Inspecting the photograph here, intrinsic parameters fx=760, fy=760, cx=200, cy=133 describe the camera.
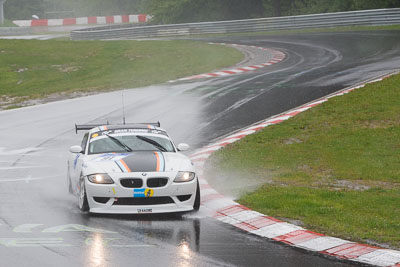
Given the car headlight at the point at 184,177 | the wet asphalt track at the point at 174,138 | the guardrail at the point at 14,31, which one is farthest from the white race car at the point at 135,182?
the guardrail at the point at 14,31

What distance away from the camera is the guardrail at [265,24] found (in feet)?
151

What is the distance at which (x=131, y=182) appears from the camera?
37.2 ft

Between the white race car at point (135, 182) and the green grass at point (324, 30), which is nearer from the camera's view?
the white race car at point (135, 182)

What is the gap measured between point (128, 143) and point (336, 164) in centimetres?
456

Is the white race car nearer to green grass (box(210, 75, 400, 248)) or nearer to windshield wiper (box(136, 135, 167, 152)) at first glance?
windshield wiper (box(136, 135, 167, 152))

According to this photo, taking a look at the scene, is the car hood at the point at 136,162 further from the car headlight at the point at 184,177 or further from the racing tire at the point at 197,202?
the racing tire at the point at 197,202

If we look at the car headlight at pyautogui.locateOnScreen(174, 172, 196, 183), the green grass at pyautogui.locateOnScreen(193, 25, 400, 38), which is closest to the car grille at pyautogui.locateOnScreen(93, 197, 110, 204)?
the car headlight at pyautogui.locateOnScreen(174, 172, 196, 183)

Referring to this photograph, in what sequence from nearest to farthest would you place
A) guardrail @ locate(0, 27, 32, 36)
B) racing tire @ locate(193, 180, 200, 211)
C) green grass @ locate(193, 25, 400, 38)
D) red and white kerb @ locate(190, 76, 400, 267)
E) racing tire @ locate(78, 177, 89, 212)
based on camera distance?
red and white kerb @ locate(190, 76, 400, 267) < racing tire @ locate(78, 177, 89, 212) < racing tire @ locate(193, 180, 200, 211) < green grass @ locate(193, 25, 400, 38) < guardrail @ locate(0, 27, 32, 36)

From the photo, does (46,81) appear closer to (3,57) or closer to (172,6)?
(3,57)

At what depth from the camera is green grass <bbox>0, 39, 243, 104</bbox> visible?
102ft

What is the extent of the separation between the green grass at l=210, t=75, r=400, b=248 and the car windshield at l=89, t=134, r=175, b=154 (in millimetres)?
1690

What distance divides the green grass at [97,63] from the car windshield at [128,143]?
16019mm

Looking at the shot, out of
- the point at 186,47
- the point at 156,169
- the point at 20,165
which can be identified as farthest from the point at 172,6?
the point at 156,169

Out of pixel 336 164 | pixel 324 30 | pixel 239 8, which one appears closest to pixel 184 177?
pixel 336 164
